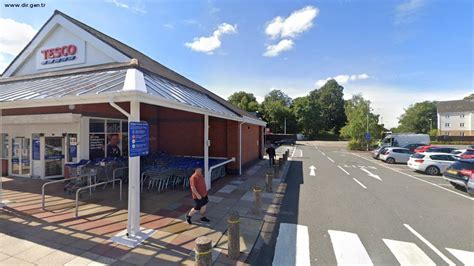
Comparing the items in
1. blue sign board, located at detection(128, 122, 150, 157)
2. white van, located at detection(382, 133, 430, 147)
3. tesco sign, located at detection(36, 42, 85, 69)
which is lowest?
white van, located at detection(382, 133, 430, 147)

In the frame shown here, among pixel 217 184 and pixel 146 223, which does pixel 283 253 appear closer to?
pixel 146 223

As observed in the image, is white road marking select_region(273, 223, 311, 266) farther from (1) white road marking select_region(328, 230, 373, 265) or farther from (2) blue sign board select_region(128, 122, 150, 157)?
(2) blue sign board select_region(128, 122, 150, 157)

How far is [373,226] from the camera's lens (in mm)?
6117

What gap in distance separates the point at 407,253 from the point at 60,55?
50.2 ft

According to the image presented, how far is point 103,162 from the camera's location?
9.30 metres

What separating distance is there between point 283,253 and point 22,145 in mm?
12916

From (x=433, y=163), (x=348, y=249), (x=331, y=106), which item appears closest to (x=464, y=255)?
(x=348, y=249)

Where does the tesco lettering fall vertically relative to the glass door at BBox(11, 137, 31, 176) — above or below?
above

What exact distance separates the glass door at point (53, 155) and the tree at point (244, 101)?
53095mm

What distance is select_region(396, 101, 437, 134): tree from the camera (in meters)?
74.9

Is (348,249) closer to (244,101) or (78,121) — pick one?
(78,121)

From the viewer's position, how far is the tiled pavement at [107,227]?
436 cm

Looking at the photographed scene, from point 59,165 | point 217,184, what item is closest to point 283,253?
point 217,184

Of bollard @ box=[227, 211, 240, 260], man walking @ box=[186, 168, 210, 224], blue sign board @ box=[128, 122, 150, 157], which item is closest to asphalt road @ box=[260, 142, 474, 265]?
bollard @ box=[227, 211, 240, 260]
